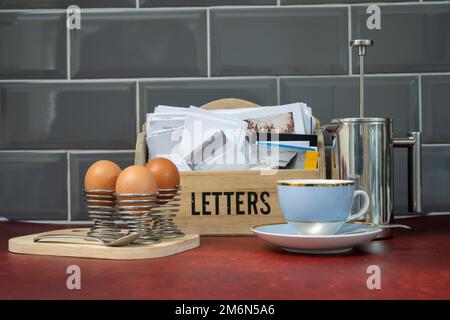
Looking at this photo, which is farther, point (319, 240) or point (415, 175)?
point (415, 175)

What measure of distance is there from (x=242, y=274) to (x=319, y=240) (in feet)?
0.44

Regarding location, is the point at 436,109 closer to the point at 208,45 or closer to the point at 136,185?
the point at 208,45

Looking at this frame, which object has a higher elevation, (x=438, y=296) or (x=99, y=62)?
(x=99, y=62)

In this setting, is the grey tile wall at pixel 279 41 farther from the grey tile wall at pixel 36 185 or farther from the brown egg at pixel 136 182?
the brown egg at pixel 136 182

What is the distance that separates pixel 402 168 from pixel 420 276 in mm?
664

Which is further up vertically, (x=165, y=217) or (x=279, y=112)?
(x=279, y=112)

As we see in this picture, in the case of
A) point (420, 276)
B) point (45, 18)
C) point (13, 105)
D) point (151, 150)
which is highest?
point (45, 18)

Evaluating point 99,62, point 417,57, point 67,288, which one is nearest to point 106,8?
point 99,62

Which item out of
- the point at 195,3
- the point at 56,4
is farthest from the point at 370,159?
the point at 56,4

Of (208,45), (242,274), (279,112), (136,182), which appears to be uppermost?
(208,45)

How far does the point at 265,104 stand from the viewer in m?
1.36

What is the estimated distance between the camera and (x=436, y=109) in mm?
1361

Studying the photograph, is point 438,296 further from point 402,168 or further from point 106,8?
point 106,8

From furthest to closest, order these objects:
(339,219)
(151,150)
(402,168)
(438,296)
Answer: (402,168), (151,150), (339,219), (438,296)
